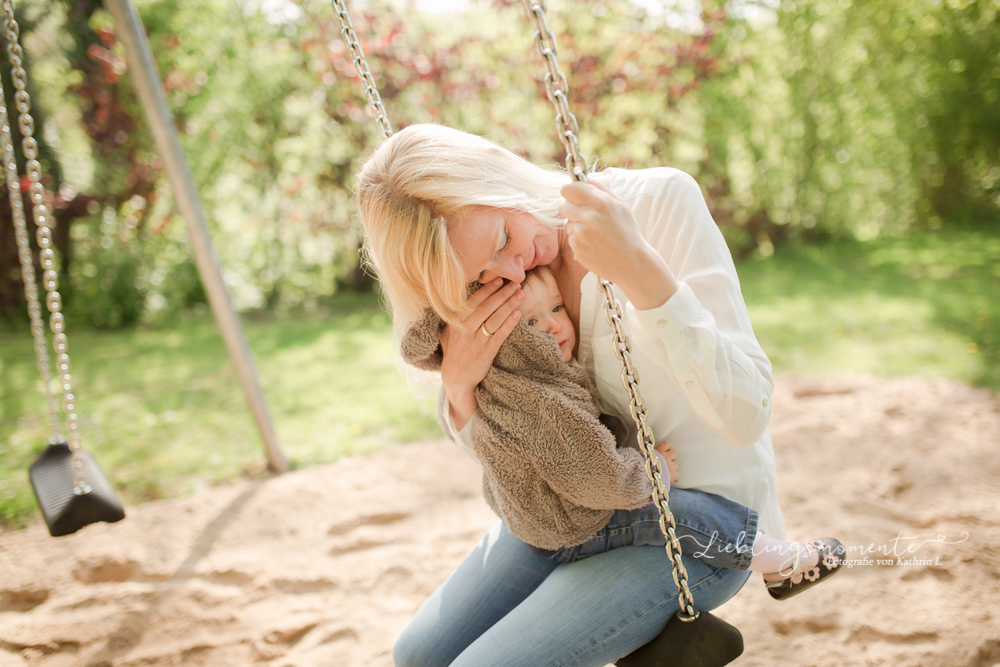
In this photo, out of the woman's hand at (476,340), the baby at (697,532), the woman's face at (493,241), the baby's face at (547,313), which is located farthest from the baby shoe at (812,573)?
the woman's face at (493,241)

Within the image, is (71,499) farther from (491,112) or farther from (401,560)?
(491,112)

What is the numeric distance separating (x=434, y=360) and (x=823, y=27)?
8.07 metres

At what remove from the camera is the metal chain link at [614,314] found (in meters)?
1.07

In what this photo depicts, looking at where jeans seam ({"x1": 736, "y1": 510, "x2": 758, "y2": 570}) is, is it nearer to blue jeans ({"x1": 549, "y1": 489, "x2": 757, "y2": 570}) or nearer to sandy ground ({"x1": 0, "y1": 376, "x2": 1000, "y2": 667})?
blue jeans ({"x1": 549, "y1": 489, "x2": 757, "y2": 570})

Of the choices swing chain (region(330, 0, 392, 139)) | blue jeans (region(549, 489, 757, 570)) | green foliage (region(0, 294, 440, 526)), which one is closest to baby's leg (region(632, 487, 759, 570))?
blue jeans (region(549, 489, 757, 570))

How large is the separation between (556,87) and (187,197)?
2.38 m

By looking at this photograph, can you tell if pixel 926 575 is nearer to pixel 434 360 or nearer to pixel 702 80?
pixel 434 360

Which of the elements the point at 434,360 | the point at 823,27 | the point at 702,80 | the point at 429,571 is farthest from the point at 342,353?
the point at 823,27

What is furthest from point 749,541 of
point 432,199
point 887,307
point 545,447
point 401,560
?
point 887,307

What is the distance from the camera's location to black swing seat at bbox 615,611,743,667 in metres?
1.28

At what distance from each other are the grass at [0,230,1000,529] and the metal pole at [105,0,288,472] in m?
0.41

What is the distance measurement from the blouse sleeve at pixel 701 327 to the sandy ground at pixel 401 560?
114 cm

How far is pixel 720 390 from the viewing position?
1216 millimetres

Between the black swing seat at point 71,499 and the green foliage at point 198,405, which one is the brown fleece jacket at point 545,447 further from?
the green foliage at point 198,405
